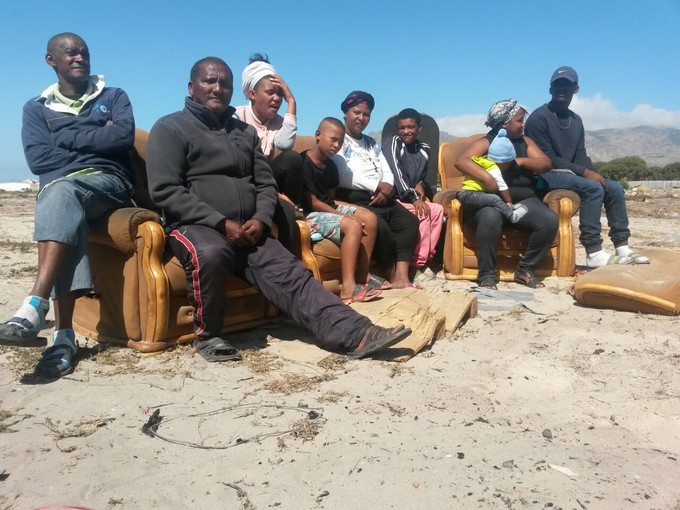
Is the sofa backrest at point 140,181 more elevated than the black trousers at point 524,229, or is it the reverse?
the sofa backrest at point 140,181

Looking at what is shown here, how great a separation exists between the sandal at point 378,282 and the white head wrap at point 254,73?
1.84m

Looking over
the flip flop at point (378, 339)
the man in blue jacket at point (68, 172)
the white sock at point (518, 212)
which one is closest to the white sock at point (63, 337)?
the man in blue jacket at point (68, 172)

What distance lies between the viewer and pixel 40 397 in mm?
2900

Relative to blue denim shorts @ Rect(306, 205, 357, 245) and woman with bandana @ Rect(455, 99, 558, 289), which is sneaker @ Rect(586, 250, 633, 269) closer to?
woman with bandana @ Rect(455, 99, 558, 289)

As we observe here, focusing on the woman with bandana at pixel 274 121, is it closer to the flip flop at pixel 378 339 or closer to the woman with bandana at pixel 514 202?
the flip flop at pixel 378 339

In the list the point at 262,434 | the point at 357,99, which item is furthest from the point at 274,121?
the point at 262,434

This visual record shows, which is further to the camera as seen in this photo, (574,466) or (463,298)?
(463,298)

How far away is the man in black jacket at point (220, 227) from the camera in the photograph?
3443 millimetres

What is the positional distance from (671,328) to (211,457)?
331 cm

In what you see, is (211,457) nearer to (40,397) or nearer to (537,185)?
(40,397)

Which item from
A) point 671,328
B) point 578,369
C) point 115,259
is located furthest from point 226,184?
point 671,328

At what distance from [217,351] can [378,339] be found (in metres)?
0.94

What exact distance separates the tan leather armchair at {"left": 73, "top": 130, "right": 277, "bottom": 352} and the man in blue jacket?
0.74ft

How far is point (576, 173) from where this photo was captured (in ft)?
19.6
